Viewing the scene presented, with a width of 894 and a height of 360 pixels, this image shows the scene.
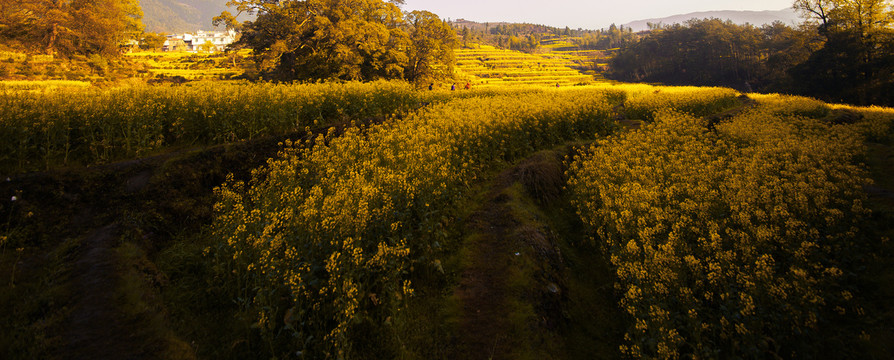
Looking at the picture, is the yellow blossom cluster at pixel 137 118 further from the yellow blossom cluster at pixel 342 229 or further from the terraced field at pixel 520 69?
the terraced field at pixel 520 69

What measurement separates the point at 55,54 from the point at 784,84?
248 ft

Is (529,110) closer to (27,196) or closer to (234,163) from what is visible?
(234,163)

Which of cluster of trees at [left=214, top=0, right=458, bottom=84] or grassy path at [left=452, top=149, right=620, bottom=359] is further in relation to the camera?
cluster of trees at [left=214, top=0, right=458, bottom=84]

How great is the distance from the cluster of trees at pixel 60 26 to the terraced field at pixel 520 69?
5231cm

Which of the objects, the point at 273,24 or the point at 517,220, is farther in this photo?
the point at 273,24

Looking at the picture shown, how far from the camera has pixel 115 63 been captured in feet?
104

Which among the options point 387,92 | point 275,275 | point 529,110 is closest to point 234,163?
point 275,275

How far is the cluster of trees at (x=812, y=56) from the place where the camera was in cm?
2820

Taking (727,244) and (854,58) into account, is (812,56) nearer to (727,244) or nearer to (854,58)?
(854,58)

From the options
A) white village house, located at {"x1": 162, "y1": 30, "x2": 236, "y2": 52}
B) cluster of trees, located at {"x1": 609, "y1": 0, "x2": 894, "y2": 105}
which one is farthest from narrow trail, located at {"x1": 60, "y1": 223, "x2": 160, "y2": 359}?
white village house, located at {"x1": 162, "y1": 30, "x2": 236, "y2": 52}

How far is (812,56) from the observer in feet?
111

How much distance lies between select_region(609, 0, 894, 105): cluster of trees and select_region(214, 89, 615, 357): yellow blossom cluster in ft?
134

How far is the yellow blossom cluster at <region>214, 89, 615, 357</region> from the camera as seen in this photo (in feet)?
13.1

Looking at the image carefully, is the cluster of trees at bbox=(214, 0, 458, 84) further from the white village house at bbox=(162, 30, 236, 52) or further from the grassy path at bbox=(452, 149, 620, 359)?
the white village house at bbox=(162, 30, 236, 52)
